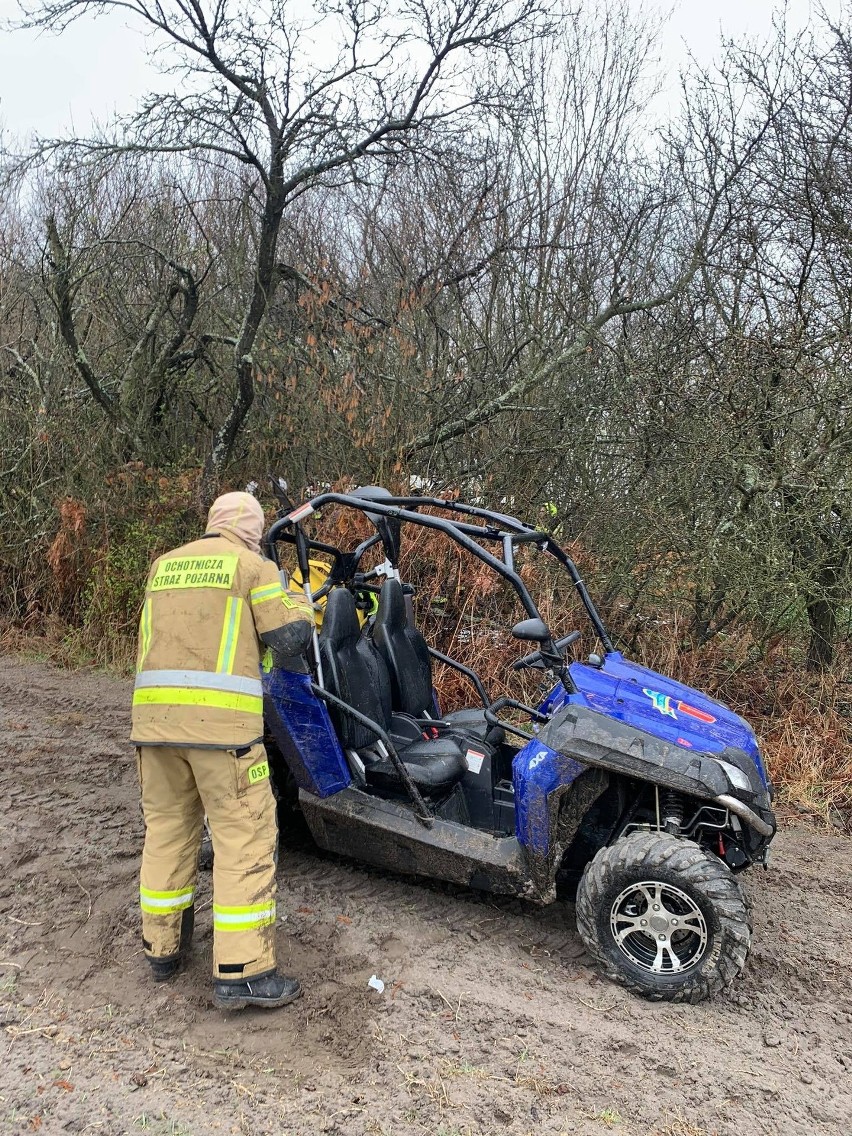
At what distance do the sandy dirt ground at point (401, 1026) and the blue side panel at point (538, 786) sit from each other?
529mm

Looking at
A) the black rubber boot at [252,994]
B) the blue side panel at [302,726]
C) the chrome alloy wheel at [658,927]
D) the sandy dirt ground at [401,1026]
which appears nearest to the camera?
the sandy dirt ground at [401,1026]

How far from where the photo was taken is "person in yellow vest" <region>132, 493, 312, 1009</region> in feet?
10.4

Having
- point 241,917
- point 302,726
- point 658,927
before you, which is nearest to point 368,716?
point 302,726

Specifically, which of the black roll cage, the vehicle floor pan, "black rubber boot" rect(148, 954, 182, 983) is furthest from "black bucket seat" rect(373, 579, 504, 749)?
"black rubber boot" rect(148, 954, 182, 983)

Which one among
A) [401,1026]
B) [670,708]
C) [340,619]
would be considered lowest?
[401,1026]

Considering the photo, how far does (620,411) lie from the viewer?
7.89 meters

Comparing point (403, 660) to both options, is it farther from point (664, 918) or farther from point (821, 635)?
Result: point (821, 635)

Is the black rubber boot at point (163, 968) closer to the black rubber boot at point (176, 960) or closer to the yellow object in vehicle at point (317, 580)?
the black rubber boot at point (176, 960)

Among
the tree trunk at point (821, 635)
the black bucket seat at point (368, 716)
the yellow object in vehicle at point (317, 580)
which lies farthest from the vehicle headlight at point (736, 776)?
the tree trunk at point (821, 635)

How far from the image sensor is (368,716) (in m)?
4.28

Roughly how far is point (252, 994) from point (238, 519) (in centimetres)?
180

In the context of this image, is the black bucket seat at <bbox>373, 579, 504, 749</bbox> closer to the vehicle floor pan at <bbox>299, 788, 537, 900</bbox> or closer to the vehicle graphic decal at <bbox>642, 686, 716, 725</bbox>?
the vehicle floor pan at <bbox>299, 788, 537, 900</bbox>

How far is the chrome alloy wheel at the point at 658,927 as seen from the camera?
10.7ft

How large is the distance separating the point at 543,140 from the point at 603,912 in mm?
8761
